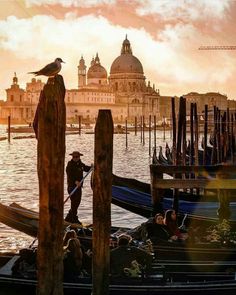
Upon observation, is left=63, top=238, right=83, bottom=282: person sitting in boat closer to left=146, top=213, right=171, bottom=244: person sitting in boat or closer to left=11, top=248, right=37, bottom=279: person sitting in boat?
left=11, top=248, right=37, bottom=279: person sitting in boat

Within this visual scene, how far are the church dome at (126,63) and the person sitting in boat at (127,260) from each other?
97.4 metres

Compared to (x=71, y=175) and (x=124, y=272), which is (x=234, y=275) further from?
(x=71, y=175)

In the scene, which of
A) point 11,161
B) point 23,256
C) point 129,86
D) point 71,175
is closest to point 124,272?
point 23,256

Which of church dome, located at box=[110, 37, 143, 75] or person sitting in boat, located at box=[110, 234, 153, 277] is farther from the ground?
church dome, located at box=[110, 37, 143, 75]

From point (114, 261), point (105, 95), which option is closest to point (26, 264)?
point (114, 261)

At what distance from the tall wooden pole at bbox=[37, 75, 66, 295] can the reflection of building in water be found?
301 feet

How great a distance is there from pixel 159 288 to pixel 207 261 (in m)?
0.88

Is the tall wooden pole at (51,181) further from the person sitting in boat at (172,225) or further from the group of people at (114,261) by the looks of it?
the person sitting in boat at (172,225)

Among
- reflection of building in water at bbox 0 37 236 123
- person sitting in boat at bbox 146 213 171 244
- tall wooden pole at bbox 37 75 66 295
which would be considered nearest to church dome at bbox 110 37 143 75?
reflection of building in water at bbox 0 37 236 123

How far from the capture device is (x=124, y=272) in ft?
17.2

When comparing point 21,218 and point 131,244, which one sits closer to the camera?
point 131,244

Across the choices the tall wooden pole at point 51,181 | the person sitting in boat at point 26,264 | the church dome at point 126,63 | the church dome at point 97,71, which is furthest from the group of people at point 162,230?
the church dome at point 97,71

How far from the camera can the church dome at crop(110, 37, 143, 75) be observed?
10206 cm

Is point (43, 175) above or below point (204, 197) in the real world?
above
